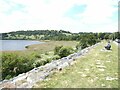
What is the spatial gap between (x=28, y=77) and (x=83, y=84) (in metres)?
1.69

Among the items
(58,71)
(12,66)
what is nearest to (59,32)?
(12,66)

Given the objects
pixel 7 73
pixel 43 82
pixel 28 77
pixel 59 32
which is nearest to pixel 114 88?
pixel 43 82

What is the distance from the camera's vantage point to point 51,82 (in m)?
6.36

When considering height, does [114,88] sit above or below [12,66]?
above

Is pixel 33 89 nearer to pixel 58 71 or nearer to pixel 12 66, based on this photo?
pixel 58 71

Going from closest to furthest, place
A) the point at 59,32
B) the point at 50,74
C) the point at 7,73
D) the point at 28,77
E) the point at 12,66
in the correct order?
the point at 28,77 < the point at 50,74 < the point at 7,73 < the point at 12,66 < the point at 59,32

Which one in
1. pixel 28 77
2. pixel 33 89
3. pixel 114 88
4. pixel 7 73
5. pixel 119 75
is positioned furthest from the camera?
pixel 7 73

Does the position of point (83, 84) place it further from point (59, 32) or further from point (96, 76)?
point (59, 32)

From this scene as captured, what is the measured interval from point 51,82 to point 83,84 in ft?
3.06

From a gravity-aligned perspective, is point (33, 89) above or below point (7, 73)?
above

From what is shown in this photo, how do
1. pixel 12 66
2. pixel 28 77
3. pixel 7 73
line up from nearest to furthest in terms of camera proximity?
pixel 28 77, pixel 7 73, pixel 12 66

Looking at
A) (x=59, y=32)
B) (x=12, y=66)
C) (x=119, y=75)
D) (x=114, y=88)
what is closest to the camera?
(x=114, y=88)

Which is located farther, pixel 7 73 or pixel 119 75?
pixel 7 73

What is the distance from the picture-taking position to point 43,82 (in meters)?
6.28
